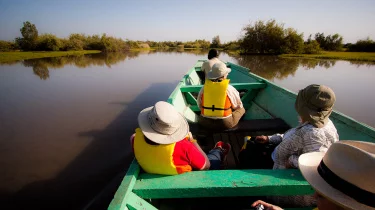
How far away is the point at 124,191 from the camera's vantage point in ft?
4.41

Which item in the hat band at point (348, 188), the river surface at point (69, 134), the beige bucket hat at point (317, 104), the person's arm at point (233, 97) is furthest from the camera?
the river surface at point (69, 134)

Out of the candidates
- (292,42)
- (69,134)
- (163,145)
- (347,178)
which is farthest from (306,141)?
(292,42)

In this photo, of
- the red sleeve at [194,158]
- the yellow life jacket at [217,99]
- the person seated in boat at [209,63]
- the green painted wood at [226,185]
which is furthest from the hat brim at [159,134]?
the person seated in boat at [209,63]

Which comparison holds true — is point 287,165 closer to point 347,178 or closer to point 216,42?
point 347,178

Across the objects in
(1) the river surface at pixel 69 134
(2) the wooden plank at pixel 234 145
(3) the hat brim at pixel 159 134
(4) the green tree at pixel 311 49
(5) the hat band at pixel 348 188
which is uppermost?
(4) the green tree at pixel 311 49

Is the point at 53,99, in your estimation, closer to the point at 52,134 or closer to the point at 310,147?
the point at 52,134

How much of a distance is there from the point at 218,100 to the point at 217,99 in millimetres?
21

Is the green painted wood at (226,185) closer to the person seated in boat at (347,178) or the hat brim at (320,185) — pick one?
the hat brim at (320,185)

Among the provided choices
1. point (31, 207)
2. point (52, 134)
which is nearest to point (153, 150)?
point (31, 207)

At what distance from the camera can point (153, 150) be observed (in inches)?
63.2

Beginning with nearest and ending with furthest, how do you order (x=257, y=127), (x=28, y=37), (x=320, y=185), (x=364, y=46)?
(x=320, y=185) < (x=257, y=127) < (x=364, y=46) < (x=28, y=37)

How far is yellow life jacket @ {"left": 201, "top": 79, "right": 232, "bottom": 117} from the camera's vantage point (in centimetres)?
301

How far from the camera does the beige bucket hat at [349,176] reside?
70cm

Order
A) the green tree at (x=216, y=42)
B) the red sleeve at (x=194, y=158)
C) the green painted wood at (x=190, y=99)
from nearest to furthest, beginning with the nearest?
the red sleeve at (x=194, y=158) < the green painted wood at (x=190, y=99) < the green tree at (x=216, y=42)
